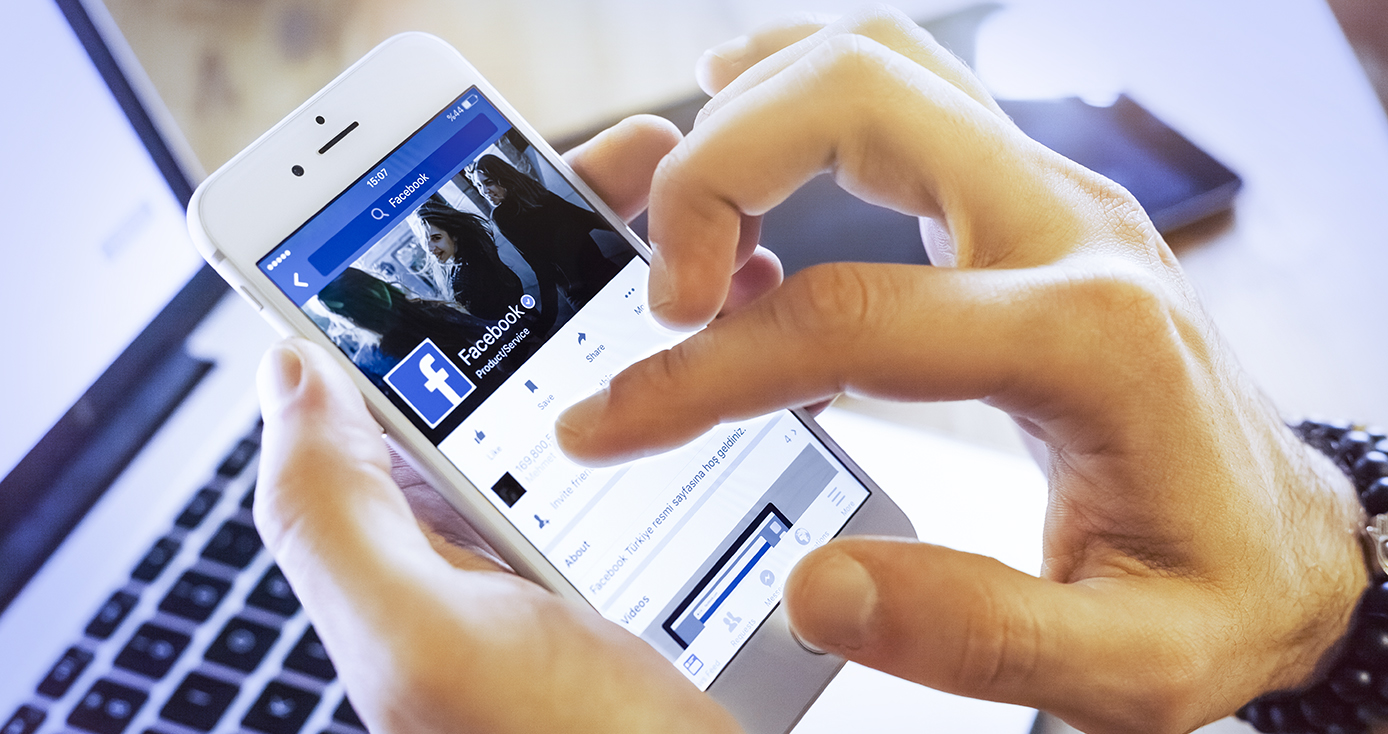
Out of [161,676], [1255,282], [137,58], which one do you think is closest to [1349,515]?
[1255,282]

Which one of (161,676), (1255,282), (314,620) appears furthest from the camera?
(1255,282)

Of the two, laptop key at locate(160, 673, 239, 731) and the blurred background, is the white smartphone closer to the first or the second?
laptop key at locate(160, 673, 239, 731)

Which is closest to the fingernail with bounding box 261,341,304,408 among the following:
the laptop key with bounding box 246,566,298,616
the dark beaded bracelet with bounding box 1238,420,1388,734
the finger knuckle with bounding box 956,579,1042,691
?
the laptop key with bounding box 246,566,298,616

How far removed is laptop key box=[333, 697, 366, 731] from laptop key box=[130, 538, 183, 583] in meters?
0.14

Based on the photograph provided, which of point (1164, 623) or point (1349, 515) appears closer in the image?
point (1164, 623)

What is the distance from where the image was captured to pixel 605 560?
18.8 inches

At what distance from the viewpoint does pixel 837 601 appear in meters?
0.37

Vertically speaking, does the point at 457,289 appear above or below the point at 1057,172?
below

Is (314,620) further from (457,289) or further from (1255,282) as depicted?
(1255,282)

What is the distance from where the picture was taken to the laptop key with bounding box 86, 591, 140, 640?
1.57 ft

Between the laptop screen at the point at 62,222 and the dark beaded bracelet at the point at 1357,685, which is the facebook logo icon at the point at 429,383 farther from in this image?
the dark beaded bracelet at the point at 1357,685

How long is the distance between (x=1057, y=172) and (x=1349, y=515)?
11.6 inches

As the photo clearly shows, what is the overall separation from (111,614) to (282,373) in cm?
21

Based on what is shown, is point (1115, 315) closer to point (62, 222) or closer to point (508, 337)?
point (508, 337)
